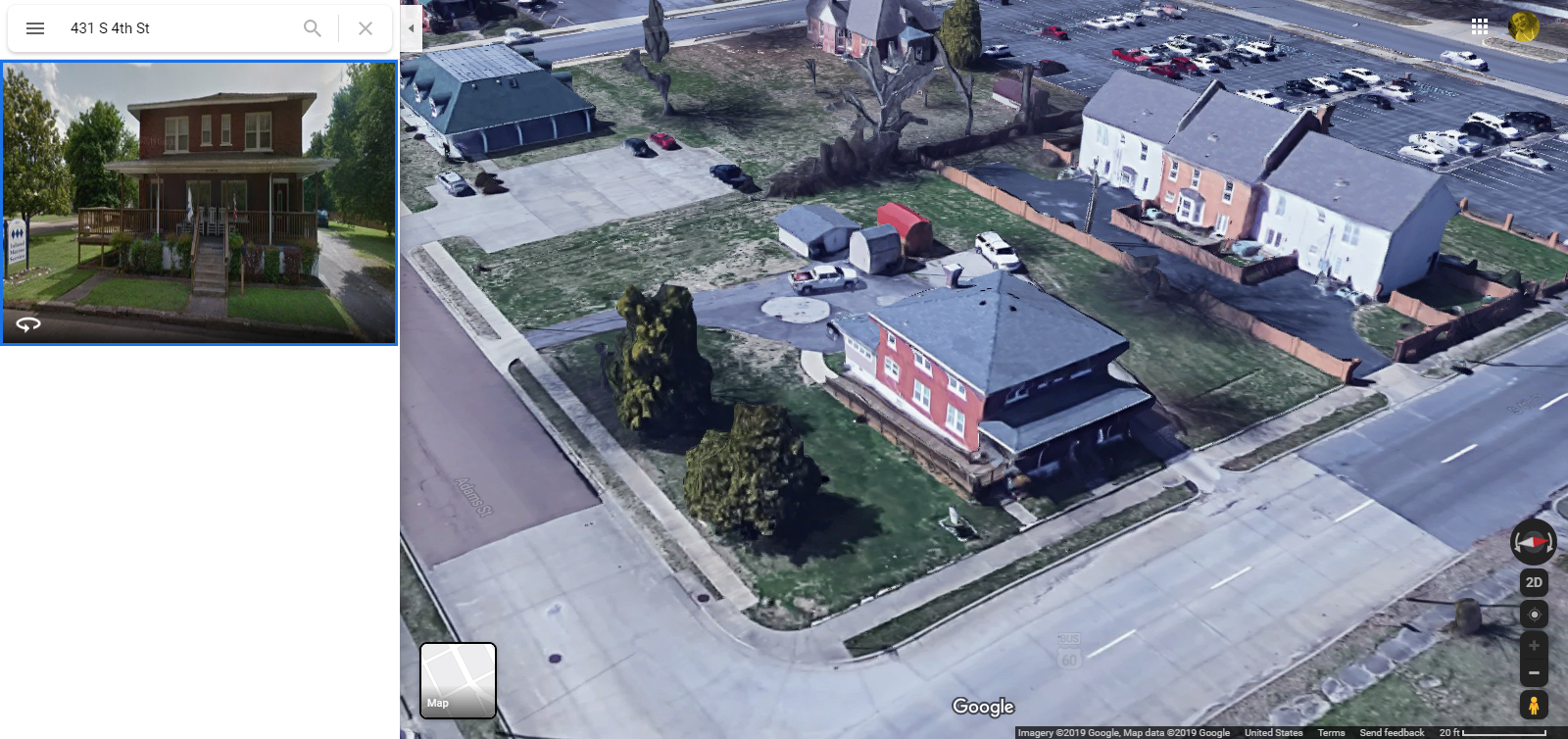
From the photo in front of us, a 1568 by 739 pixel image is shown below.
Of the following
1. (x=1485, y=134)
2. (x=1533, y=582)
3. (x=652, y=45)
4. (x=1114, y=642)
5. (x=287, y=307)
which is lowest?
(x=1114, y=642)

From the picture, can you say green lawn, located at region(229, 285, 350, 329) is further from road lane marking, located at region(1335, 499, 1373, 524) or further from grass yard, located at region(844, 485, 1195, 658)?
road lane marking, located at region(1335, 499, 1373, 524)

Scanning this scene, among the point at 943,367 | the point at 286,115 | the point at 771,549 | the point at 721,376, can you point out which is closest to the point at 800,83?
the point at 721,376

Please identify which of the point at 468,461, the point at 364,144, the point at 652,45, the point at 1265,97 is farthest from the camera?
the point at 652,45

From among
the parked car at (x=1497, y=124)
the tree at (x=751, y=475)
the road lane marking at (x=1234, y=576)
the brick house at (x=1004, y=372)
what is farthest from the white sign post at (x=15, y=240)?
the parked car at (x=1497, y=124)

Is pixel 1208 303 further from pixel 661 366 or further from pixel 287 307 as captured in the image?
pixel 287 307

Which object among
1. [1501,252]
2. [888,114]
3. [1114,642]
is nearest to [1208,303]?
[1501,252]

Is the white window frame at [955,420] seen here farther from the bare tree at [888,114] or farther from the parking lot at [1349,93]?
the parking lot at [1349,93]
